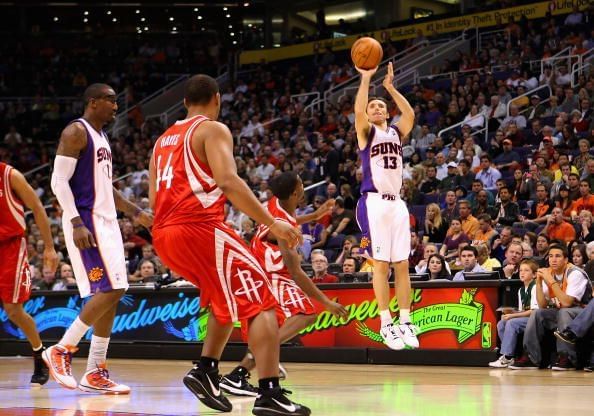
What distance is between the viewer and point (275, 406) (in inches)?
226

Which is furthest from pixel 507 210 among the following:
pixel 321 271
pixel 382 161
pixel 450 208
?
pixel 382 161

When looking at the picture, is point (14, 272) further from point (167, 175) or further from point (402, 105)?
point (402, 105)

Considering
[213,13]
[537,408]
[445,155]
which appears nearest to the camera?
[537,408]

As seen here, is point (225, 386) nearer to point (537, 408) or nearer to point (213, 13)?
point (537, 408)

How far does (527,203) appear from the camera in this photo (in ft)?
50.6

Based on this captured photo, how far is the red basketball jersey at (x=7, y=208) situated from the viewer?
9391 millimetres

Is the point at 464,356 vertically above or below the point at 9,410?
below

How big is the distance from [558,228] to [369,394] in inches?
265

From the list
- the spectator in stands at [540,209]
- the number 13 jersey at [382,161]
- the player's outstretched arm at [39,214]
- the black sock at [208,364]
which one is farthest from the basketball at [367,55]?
the spectator in stands at [540,209]

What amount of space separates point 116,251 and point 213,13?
31.2 metres

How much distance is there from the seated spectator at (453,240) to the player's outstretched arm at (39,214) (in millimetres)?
6643

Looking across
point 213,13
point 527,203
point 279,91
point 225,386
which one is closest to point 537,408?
point 225,386

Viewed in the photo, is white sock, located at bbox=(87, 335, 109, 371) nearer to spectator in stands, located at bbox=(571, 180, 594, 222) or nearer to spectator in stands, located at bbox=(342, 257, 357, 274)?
spectator in stands, located at bbox=(342, 257, 357, 274)

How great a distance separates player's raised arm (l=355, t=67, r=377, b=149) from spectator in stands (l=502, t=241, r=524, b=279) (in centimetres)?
363
